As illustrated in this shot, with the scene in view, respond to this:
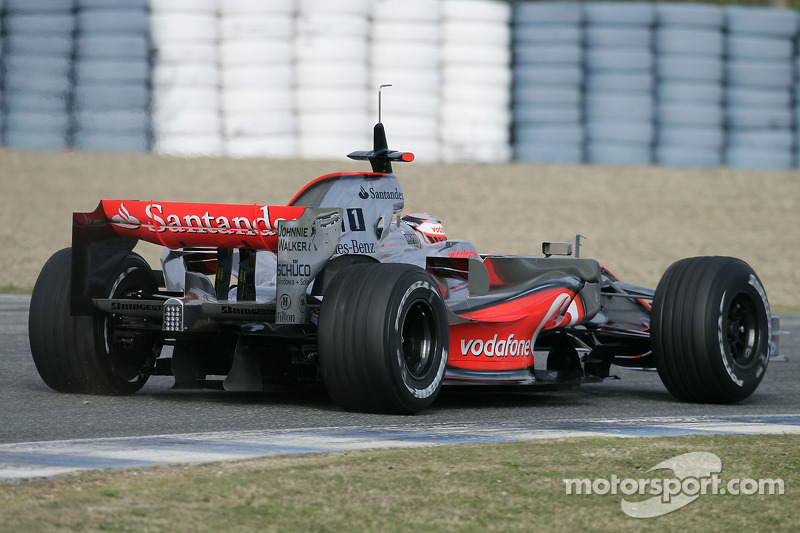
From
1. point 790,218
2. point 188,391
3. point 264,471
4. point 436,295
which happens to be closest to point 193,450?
point 264,471

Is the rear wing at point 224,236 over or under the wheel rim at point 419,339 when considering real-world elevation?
over

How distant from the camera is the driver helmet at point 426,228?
9.38 metres

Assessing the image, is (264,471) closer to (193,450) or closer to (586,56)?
(193,450)

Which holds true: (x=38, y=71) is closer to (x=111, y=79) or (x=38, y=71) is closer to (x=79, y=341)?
(x=111, y=79)

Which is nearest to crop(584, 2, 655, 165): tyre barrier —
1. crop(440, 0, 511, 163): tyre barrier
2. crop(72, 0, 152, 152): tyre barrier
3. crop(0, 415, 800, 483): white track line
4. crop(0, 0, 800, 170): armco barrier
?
crop(0, 0, 800, 170): armco barrier

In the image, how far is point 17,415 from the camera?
7.24 m

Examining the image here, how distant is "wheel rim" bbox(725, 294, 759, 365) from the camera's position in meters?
9.12

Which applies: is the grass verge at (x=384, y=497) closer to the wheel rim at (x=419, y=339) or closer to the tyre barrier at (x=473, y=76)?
the wheel rim at (x=419, y=339)

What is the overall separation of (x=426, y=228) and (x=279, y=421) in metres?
2.65

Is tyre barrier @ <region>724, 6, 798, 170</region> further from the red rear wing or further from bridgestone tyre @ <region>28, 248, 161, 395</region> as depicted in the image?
the red rear wing

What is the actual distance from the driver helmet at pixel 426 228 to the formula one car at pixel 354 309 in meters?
0.01

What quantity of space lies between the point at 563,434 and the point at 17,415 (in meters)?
2.99

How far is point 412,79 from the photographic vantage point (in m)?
19.1

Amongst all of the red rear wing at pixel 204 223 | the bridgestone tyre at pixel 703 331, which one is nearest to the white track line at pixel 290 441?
the bridgestone tyre at pixel 703 331
